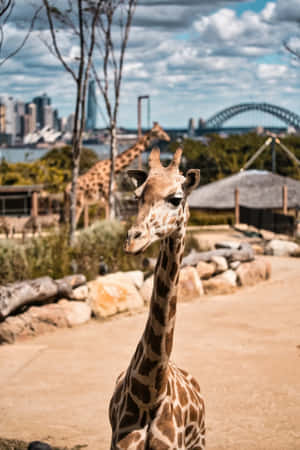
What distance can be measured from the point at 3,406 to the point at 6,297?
306cm

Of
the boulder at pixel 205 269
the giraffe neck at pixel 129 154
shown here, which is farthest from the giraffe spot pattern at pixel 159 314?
the giraffe neck at pixel 129 154

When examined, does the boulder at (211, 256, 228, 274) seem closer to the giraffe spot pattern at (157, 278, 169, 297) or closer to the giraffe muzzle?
the giraffe spot pattern at (157, 278, 169, 297)

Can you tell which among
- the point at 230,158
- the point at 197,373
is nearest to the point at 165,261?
the point at 197,373

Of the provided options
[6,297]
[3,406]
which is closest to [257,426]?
[3,406]

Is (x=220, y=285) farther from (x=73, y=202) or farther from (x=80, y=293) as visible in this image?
(x=73, y=202)

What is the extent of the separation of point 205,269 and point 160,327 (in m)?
9.99

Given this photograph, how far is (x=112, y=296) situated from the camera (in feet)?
38.4

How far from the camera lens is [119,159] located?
21203mm

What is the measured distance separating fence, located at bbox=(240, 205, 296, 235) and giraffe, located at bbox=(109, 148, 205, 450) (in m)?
18.7

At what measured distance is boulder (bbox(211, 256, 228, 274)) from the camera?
1409 centimetres

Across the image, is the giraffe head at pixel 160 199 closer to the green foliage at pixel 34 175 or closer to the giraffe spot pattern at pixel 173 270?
the giraffe spot pattern at pixel 173 270

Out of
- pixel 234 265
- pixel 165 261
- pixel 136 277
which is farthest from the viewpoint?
pixel 234 265

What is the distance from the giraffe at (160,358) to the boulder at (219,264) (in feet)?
32.6

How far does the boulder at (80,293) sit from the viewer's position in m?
11.4
